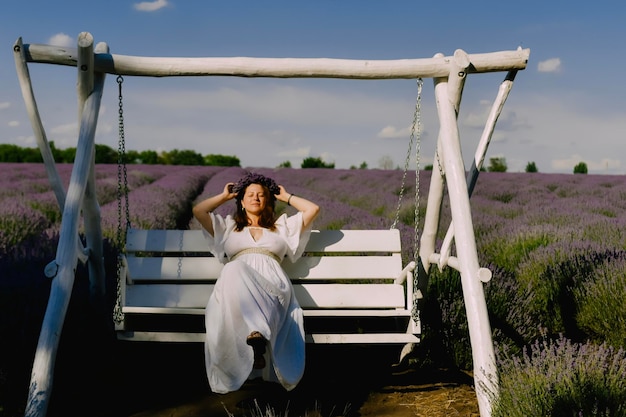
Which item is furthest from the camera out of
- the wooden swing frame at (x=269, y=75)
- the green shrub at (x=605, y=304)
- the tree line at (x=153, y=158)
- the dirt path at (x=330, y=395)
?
the tree line at (x=153, y=158)

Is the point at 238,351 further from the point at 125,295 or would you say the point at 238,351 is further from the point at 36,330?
the point at 36,330

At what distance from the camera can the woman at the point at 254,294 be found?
2.89 metres

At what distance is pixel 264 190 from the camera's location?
3551 mm

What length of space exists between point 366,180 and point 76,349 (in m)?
12.9

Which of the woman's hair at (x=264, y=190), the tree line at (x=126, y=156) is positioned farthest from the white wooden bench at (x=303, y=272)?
the tree line at (x=126, y=156)

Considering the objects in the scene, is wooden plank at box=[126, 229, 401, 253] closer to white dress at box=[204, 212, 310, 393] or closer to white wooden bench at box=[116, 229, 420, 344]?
white wooden bench at box=[116, 229, 420, 344]

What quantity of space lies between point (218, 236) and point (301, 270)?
51 cm

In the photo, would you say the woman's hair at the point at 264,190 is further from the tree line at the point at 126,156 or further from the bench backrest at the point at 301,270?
the tree line at the point at 126,156

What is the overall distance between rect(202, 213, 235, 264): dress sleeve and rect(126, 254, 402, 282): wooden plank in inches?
4.6

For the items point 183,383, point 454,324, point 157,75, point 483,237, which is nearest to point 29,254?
point 183,383

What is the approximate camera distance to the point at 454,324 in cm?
377

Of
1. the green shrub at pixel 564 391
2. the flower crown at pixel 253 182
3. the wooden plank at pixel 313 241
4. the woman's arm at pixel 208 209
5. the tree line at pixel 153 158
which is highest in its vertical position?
the tree line at pixel 153 158

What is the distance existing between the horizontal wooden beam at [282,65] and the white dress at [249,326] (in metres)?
0.97

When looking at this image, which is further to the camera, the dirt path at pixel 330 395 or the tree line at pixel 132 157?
the tree line at pixel 132 157
